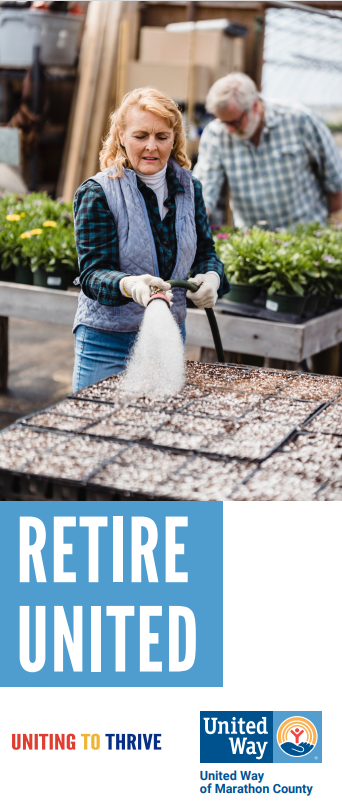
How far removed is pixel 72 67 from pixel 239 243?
412 cm

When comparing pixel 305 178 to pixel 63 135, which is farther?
pixel 63 135

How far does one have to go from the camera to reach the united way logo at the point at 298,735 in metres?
1.39

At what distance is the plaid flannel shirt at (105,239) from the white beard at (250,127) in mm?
1762

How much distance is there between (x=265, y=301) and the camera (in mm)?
3391

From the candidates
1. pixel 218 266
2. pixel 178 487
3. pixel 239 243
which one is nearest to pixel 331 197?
pixel 239 243

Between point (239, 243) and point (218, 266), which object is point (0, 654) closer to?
point (218, 266)

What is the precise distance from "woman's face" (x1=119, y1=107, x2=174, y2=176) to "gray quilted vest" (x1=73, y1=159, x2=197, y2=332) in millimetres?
46

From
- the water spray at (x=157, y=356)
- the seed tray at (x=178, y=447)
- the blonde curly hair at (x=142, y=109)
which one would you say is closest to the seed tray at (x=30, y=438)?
the seed tray at (x=178, y=447)

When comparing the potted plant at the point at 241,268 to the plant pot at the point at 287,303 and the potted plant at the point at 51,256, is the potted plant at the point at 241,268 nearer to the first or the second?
the plant pot at the point at 287,303

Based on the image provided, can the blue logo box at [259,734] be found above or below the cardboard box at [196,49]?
below

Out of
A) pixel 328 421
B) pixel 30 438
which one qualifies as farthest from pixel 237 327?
pixel 30 438

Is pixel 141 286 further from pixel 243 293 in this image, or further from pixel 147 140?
pixel 243 293

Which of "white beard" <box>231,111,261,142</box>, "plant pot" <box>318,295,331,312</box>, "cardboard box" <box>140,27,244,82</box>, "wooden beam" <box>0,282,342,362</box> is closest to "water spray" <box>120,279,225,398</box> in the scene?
"wooden beam" <box>0,282,342,362</box>

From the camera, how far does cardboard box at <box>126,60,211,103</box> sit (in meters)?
6.20
